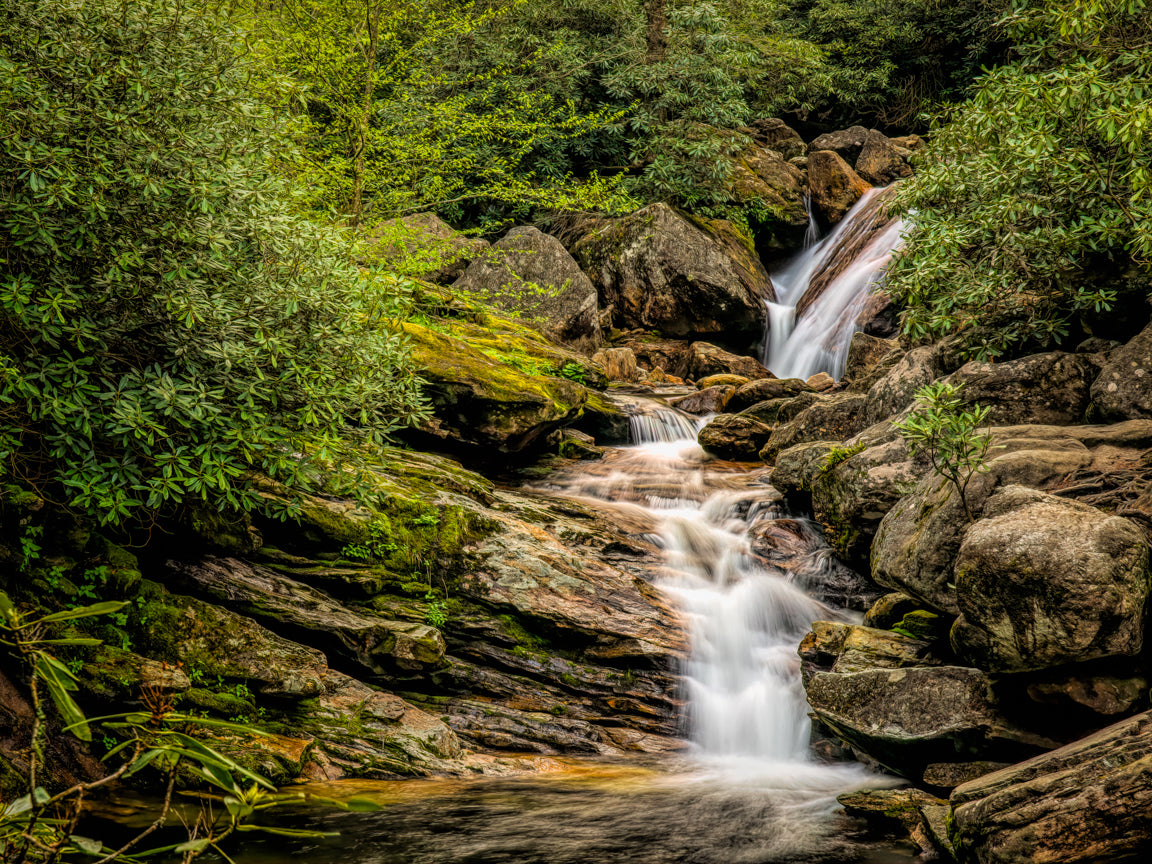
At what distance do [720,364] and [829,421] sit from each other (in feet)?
25.8

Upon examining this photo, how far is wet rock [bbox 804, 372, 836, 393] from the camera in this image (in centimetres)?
1798

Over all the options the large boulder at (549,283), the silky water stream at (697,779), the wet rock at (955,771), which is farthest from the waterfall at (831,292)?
the wet rock at (955,771)

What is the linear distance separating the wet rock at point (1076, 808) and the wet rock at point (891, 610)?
3370mm

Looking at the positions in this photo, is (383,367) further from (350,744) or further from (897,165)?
(897,165)

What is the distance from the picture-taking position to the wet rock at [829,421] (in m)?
13.0

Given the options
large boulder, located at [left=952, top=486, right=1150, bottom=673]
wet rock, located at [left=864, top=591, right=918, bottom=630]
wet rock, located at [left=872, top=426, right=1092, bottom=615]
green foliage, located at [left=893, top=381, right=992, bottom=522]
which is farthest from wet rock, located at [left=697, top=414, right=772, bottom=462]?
large boulder, located at [left=952, top=486, right=1150, bottom=673]

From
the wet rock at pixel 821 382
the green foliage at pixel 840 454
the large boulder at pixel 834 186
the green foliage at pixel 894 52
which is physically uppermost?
the green foliage at pixel 894 52

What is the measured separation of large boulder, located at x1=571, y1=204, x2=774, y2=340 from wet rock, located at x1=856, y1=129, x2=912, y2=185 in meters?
6.40

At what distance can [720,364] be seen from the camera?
20953 millimetres

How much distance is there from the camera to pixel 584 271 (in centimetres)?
2352

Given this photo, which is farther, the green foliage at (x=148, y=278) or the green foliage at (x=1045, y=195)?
the green foliage at (x=1045, y=195)

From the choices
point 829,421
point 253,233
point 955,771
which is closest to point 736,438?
point 829,421

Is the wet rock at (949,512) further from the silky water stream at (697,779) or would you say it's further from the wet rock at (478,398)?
the wet rock at (478,398)

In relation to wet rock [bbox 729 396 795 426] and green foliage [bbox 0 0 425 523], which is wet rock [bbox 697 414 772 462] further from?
green foliage [bbox 0 0 425 523]
